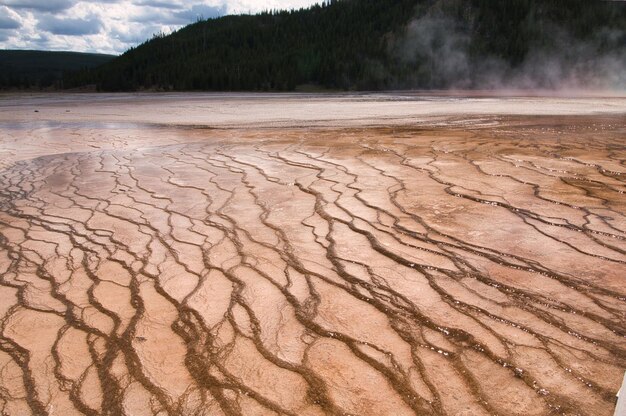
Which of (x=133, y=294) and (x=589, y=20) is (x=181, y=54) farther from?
(x=133, y=294)

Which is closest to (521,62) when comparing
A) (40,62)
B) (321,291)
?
(321,291)

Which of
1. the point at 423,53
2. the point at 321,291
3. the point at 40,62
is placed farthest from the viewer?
the point at 40,62

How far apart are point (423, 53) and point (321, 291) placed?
147 feet

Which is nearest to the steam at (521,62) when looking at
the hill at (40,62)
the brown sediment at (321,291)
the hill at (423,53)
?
the hill at (423,53)

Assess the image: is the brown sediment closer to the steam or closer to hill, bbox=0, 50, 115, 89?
the steam

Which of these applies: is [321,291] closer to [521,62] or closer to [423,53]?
[521,62]

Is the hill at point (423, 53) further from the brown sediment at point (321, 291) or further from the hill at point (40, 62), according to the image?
the hill at point (40, 62)

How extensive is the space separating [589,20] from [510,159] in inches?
1710

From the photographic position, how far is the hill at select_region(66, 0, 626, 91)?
39.5m

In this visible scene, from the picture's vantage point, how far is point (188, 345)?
2.08m

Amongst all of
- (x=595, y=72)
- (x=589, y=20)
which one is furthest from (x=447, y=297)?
(x=589, y=20)

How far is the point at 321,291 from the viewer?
97.8 inches

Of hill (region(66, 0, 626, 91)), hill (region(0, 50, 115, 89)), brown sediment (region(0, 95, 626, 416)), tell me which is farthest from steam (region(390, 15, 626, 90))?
hill (region(0, 50, 115, 89))

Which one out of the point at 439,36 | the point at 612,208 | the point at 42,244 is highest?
the point at 439,36
